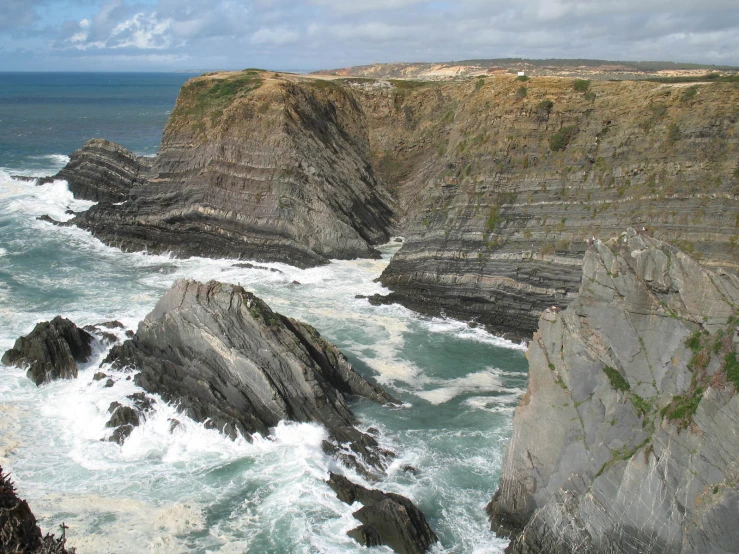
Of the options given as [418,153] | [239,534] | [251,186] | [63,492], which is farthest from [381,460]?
[418,153]

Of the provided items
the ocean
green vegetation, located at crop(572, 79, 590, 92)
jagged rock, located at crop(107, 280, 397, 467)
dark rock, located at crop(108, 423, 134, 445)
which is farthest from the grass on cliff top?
dark rock, located at crop(108, 423, 134, 445)

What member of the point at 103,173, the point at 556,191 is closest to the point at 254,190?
the point at 103,173

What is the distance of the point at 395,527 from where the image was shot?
59.0 ft

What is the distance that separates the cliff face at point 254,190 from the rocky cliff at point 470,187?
124 millimetres

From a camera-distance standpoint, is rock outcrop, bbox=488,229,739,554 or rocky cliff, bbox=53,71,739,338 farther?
rocky cliff, bbox=53,71,739,338

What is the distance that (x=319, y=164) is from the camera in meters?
50.0

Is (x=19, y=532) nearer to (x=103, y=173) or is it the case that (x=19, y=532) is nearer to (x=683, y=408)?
(x=683, y=408)

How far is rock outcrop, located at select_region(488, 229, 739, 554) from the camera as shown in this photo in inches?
535

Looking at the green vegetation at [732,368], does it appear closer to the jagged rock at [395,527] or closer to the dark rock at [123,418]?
the jagged rock at [395,527]

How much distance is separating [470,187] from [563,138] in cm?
579

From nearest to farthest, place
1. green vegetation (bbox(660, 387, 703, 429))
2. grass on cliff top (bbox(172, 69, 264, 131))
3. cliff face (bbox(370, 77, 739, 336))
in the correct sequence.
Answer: green vegetation (bbox(660, 387, 703, 429)) → cliff face (bbox(370, 77, 739, 336)) → grass on cliff top (bbox(172, 69, 264, 131))

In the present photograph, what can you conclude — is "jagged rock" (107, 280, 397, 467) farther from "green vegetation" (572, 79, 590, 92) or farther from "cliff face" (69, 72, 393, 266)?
"green vegetation" (572, 79, 590, 92)

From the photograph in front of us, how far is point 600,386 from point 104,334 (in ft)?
72.0

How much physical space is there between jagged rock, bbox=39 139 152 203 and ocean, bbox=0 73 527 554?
19043mm
